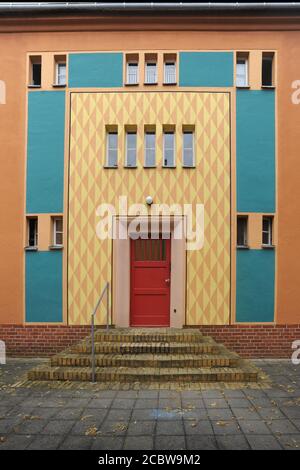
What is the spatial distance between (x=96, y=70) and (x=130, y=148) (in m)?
1.93

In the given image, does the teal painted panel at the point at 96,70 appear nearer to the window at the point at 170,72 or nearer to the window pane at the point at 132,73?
the window pane at the point at 132,73

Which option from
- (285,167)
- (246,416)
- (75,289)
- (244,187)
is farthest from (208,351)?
(285,167)

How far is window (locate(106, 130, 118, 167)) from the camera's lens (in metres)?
7.75

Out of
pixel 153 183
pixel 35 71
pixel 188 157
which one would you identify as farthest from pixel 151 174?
pixel 35 71

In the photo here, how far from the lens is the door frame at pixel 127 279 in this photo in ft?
24.2

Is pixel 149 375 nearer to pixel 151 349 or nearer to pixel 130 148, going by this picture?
pixel 151 349

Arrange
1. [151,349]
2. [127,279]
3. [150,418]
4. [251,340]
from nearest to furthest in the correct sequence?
[150,418]
[151,349]
[251,340]
[127,279]

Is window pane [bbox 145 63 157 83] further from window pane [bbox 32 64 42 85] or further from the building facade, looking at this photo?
window pane [bbox 32 64 42 85]

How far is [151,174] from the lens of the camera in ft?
24.6

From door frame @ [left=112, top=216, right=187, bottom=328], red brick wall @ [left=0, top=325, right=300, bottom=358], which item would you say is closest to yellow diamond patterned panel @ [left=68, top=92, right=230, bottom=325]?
door frame @ [left=112, top=216, right=187, bottom=328]

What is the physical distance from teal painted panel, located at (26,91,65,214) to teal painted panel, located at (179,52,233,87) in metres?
2.84

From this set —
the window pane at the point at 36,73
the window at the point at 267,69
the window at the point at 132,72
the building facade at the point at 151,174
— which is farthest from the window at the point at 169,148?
the window pane at the point at 36,73

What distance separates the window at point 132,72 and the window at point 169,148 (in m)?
1.44

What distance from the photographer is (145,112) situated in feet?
25.0
